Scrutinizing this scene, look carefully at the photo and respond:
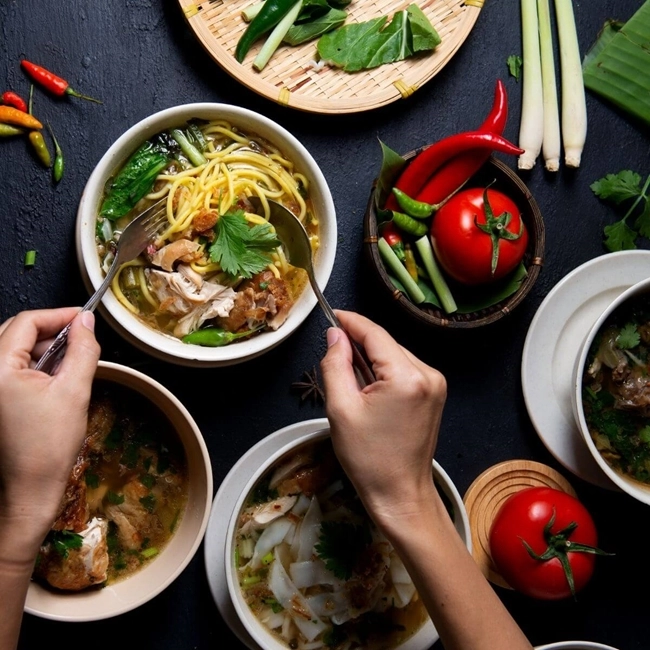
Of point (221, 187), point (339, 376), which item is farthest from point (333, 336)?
point (221, 187)

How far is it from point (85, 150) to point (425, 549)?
5.76 feet

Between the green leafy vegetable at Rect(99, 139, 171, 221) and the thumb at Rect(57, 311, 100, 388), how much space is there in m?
0.53

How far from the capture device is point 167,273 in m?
2.47

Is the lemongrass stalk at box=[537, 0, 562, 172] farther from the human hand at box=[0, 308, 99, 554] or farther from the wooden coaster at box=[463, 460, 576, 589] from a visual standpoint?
the human hand at box=[0, 308, 99, 554]

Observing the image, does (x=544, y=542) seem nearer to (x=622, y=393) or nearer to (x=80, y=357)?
(x=622, y=393)

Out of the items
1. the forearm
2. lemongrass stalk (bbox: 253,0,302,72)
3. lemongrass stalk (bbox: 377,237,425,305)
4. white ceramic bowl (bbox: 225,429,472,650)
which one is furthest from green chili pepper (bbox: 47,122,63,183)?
the forearm

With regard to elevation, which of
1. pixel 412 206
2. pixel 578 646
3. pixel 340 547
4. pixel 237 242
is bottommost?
pixel 578 646

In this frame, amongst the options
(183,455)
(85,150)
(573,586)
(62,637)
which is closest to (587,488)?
(573,586)

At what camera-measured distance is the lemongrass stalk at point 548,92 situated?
2945 mm

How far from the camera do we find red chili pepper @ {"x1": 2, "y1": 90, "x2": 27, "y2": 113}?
2.68 meters

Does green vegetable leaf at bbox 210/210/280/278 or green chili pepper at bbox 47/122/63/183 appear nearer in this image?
green vegetable leaf at bbox 210/210/280/278

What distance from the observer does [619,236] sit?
2.97 m

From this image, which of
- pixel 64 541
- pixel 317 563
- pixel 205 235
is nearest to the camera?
pixel 64 541

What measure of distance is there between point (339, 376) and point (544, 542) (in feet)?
3.57
